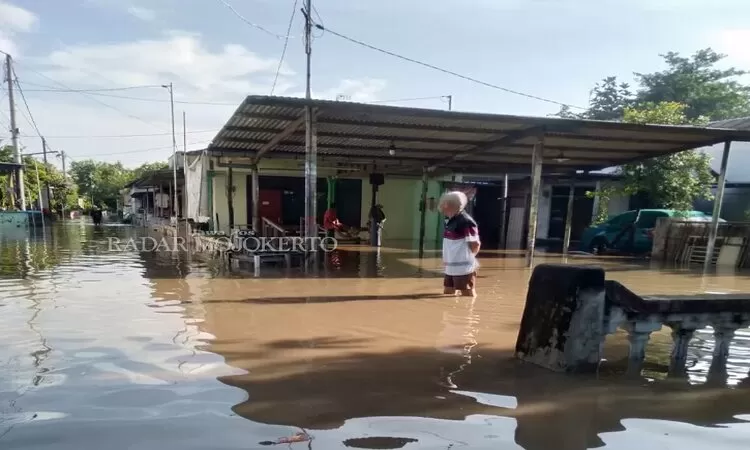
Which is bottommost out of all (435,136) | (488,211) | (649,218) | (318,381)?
(318,381)

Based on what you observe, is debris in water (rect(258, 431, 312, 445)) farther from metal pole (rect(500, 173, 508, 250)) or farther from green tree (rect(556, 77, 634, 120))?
green tree (rect(556, 77, 634, 120))

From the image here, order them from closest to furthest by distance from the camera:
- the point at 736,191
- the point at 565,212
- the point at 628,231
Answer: the point at 628,231 < the point at 736,191 < the point at 565,212

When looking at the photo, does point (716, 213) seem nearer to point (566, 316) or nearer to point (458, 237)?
point (458, 237)

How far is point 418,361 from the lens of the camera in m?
3.86

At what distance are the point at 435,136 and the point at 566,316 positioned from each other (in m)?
7.27

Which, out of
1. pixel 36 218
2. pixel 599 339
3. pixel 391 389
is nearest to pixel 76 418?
pixel 391 389

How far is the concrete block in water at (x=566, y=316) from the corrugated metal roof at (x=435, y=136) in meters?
4.36

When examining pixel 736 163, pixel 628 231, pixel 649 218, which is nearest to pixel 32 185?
pixel 628 231

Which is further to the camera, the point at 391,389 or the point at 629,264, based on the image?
the point at 629,264

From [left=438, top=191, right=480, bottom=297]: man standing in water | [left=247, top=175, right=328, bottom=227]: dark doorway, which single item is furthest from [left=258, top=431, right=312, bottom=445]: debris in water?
[left=247, top=175, right=328, bottom=227]: dark doorway

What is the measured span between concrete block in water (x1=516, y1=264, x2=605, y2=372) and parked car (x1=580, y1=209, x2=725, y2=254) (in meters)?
11.6

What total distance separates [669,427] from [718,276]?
8.92 meters

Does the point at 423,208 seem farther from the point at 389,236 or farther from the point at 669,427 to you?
the point at 669,427

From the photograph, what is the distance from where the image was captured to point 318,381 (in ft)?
11.0
